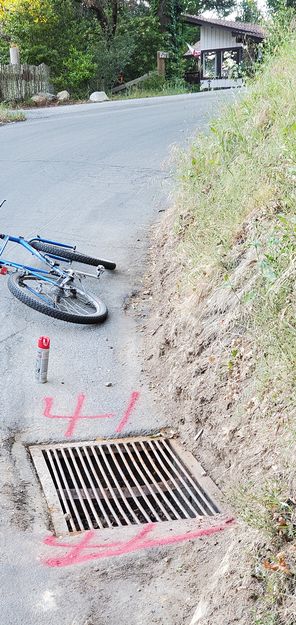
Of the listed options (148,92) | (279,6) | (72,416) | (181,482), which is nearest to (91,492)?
(181,482)

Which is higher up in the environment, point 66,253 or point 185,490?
point 66,253

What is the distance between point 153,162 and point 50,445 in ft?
31.2

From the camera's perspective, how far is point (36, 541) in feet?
14.6

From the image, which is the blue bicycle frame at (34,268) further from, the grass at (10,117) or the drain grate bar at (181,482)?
the grass at (10,117)

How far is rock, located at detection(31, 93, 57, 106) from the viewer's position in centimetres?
2762

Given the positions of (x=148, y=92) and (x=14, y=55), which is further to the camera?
(x=148, y=92)

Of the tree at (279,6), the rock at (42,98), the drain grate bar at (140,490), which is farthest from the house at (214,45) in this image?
the drain grate bar at (140,490)

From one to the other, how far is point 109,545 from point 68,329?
359 centimetres

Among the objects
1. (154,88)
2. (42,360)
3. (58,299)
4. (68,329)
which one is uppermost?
(154,88)

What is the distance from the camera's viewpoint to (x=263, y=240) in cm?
585

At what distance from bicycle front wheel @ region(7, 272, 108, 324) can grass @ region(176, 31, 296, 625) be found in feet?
3.86

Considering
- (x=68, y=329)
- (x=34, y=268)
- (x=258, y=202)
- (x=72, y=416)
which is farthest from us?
(x=34, y=268)

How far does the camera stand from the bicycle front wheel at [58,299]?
764 centimetres

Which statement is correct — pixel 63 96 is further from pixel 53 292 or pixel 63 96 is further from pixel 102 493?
pixel 102 493
